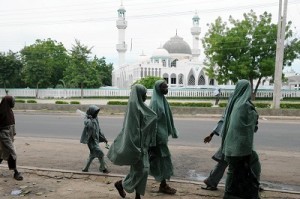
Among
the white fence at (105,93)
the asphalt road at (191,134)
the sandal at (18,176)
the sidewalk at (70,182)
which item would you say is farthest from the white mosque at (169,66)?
the sandal at (18,176)

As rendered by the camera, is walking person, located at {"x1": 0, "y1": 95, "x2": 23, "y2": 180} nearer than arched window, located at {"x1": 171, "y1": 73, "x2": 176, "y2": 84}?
Yes

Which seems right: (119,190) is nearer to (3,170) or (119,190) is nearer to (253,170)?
(253,170)

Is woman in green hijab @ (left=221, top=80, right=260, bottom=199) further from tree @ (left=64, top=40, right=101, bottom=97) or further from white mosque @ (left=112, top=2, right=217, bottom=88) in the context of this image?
white mosque @ (left=112, top=2, right=217, bottom=88)

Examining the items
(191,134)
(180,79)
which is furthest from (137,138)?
(180,79)

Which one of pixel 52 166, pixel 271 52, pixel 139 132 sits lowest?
pixel 52 166

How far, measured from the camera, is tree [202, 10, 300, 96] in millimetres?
30516

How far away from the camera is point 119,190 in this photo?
4930 millimetres

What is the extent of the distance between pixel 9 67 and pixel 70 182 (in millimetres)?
33421

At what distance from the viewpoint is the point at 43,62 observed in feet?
124

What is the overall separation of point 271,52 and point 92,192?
1141 inches

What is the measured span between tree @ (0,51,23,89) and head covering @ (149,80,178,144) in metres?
34.2

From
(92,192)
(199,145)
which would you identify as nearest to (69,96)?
(199,145)

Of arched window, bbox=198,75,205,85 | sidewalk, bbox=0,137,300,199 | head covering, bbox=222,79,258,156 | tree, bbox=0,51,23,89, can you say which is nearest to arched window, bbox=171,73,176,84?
arched window, bbox=198,75,205,85

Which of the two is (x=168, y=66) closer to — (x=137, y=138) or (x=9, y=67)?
(x=9, y=67)
